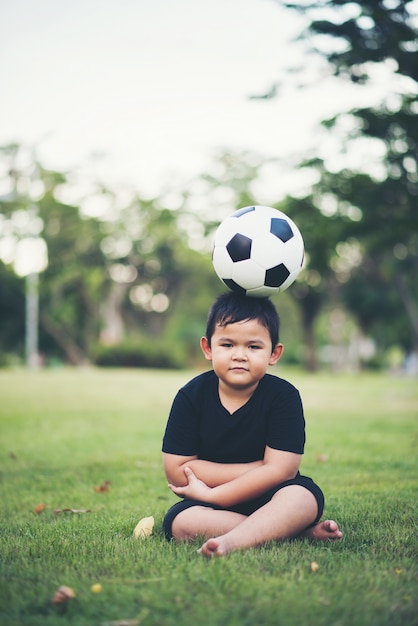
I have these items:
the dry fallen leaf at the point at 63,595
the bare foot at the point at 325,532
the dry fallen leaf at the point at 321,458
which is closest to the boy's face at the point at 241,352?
the bare foot at the point at 325,532

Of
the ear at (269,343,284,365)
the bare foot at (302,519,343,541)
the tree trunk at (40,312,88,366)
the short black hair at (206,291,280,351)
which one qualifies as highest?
the short black hair at (206,291,280,351)

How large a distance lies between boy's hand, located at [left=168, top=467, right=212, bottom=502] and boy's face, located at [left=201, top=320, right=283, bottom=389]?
1.54 feet

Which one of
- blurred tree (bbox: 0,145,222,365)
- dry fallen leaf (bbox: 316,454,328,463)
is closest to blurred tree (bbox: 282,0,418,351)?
dry fallen leaf (bbox: 316,454,328,463)

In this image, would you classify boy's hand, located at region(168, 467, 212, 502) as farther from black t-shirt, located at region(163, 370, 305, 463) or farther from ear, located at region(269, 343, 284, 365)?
ear, located at region(269, 343, 284, 365)

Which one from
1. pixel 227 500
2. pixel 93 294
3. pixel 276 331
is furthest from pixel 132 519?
pixel 93 294

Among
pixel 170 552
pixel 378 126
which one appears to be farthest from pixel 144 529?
pixel 378 126

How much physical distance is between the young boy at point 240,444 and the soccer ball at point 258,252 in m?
0.09

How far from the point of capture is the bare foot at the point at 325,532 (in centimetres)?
297

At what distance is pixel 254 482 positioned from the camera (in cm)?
300

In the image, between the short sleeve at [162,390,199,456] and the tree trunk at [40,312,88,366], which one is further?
the tree trunk at [40,312,88,366]

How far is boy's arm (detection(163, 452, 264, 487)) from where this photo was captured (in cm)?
312

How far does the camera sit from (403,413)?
35.5 ft

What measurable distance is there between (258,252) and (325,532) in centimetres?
135

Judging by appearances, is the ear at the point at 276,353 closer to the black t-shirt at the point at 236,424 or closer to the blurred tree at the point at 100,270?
the black t-shirt at the point at 236,424
